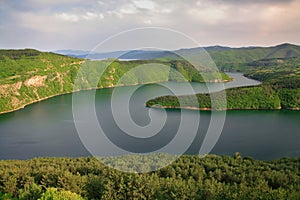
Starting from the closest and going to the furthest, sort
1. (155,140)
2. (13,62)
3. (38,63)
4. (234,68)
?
(155,140), (13,62), (38,63), (234,68)

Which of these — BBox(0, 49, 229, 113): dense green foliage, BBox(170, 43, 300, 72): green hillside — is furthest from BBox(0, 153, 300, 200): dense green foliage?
BBox(170, 43, 300, 72): green hillside

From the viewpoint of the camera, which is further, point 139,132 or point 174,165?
point 139,132

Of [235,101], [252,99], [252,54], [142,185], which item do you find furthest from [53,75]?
[252,54]

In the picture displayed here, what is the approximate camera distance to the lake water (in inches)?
1006

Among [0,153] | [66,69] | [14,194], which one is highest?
[66,69]

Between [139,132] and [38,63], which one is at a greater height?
[38,63]

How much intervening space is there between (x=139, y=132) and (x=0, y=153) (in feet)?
42.5

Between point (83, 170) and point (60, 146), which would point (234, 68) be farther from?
point (83, 170)

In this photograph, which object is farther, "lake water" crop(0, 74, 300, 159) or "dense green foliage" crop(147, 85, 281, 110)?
"dense green foliage" crop(147, 85, 281, 110)

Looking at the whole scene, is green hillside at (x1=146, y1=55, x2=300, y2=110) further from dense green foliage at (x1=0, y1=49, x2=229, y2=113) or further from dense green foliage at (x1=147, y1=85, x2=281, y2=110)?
dense green foliage at (x1=0, y1=49, x2=229, y2=113)

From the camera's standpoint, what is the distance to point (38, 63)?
218 feet

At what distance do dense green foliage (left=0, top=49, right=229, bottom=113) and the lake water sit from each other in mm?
8595

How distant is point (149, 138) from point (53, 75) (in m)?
45.2

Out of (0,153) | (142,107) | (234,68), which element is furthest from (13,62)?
(234,68)
